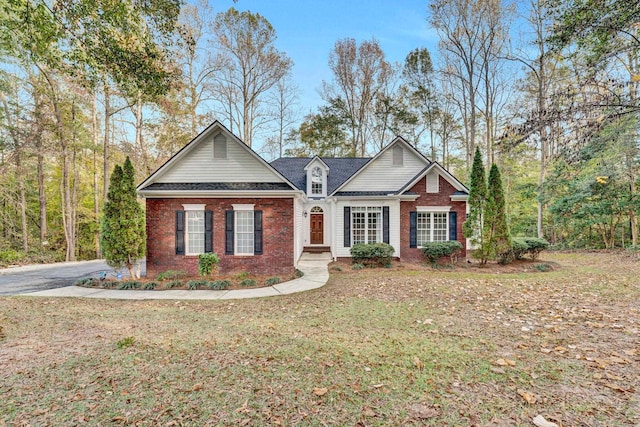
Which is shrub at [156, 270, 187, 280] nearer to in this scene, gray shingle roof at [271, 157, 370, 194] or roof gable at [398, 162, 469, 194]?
gray shingle roof at [271, 157, 370, 194]

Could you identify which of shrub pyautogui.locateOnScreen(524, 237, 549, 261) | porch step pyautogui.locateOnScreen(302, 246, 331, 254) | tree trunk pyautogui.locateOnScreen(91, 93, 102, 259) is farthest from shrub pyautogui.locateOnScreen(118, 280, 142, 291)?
shrub pyautogui.locateOnScreen(524, 237, 549, 261)

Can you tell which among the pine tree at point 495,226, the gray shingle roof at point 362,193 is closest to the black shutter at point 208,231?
the gray shingle roof at point 362,193

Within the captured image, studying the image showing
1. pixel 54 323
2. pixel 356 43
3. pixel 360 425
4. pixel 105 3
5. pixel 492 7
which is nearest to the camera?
pixel 360 425

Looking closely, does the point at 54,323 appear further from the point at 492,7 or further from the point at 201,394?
the point at 492,7

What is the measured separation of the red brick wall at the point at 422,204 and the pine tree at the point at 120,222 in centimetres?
1078

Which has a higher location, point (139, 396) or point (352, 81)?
point (352, 81)

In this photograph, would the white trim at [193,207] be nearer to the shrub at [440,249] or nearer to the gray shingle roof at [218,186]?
the gray shingle roof at [218,186]

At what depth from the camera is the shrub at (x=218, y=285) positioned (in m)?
8.62

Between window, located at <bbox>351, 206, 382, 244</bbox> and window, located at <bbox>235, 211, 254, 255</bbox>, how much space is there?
5329 millimetres

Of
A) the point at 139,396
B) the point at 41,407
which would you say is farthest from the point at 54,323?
the point at 139,396

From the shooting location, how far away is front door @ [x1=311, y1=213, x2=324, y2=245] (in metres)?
16.5

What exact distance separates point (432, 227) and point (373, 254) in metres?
3.45

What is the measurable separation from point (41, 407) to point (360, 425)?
3.26m

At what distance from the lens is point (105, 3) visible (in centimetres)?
483
